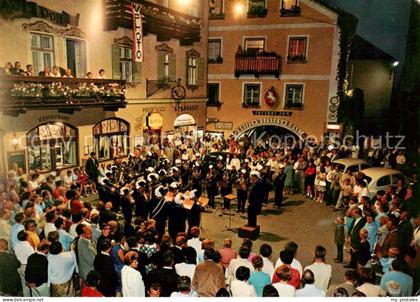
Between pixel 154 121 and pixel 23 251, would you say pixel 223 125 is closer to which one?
pixel 154 121

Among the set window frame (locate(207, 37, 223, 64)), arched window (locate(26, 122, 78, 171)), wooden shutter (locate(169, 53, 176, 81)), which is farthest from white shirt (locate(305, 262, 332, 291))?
window frame (locate(207, 37, 223, 64))

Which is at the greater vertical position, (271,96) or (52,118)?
(271,96)

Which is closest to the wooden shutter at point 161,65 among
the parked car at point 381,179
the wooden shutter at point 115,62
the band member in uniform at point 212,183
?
the wooden shutter at point 115,62

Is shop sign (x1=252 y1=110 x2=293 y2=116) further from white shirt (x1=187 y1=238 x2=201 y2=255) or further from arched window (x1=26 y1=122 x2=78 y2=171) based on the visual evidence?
white shirt (x1=187 y1=238 x2=201 y2=255)

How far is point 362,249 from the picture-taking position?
7035 mm

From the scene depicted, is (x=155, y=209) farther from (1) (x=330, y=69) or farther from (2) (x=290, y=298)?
(1) (x=330, y=69)

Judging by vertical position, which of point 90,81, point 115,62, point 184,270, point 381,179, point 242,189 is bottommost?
point 242,189

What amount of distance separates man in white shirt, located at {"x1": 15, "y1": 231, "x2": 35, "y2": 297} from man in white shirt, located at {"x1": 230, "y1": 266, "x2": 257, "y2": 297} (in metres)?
3.91

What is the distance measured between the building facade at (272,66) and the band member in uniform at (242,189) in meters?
9.55

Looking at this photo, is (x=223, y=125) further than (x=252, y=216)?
Yes

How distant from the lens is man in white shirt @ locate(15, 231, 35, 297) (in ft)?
20.8

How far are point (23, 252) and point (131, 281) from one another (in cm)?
237

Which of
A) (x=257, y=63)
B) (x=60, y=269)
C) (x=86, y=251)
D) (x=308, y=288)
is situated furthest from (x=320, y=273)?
(x=257, y=63)

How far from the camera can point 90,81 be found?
13.2m
